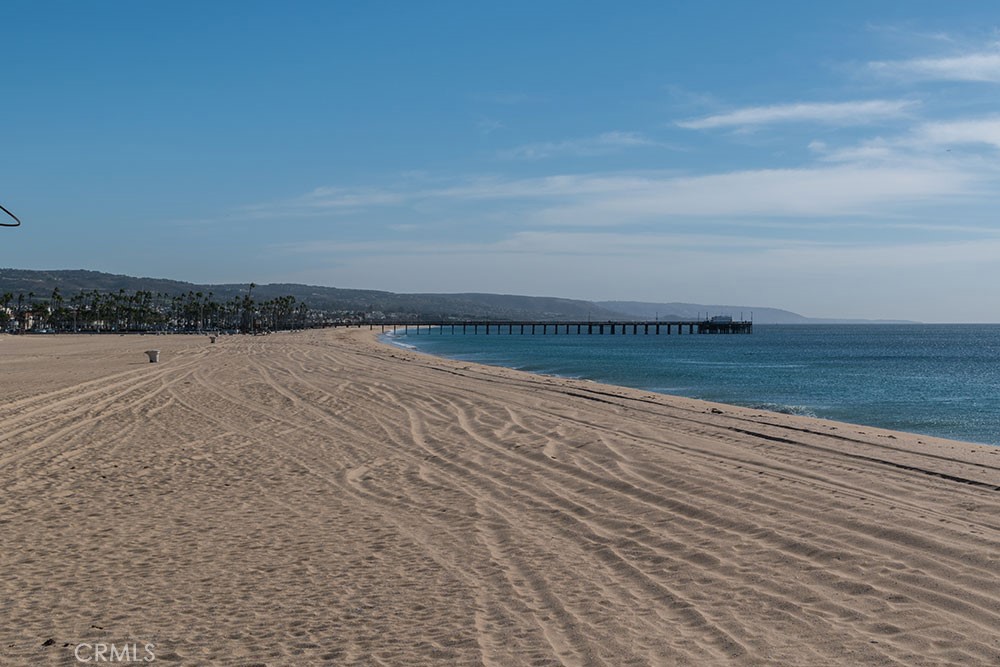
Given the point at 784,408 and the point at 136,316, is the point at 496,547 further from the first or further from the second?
the point at 136,316

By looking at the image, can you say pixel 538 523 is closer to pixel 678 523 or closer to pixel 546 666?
pixel 678 523

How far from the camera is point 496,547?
6398 mm

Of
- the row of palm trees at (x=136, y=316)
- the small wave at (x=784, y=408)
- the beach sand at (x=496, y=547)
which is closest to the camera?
the beach sand at (x=496, y=547)

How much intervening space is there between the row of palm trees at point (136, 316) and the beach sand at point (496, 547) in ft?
356

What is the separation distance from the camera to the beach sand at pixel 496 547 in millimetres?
4539

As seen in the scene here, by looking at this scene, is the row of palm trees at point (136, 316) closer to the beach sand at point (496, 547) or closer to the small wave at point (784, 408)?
the small wave at point (784, 408)

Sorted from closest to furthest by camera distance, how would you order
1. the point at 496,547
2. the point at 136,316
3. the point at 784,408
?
the point at 496,547
the point at 784,408
the point at 136,316

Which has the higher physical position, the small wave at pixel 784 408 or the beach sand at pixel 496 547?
the beach sand at pixel 496 547

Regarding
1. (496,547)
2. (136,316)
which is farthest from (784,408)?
(136,316)

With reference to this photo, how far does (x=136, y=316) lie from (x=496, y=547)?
155m

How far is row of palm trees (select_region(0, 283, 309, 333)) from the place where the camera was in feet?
446

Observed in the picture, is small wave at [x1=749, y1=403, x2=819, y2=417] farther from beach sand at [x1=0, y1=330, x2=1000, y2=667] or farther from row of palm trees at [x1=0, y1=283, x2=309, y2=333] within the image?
row of palm trees at [x1=0, y1=283, x2=309, y2=333]

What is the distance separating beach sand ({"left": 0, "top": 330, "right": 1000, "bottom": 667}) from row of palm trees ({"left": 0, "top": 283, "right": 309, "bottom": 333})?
10846 cm

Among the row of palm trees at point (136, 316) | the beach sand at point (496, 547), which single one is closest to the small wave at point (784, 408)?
the beach sand at point (496, 547)
